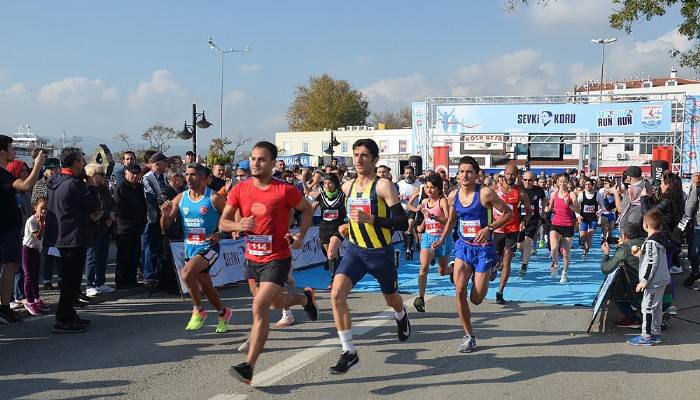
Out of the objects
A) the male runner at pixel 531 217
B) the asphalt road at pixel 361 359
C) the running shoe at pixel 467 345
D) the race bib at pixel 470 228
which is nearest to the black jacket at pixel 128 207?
the asphalt road at pixel 361 359

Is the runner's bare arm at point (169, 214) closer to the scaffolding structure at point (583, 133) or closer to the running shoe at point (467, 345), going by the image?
the running shoe at point (467, 345)

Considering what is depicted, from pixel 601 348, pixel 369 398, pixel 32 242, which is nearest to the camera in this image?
pixel 369 398

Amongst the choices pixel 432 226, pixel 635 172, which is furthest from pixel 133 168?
pixel 635 172

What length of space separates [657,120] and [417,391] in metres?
23.2

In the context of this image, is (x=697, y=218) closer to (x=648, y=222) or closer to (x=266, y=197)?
(x=648, y=222)

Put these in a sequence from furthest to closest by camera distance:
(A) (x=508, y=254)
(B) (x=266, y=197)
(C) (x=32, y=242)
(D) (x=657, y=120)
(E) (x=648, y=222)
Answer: (D) (x=657, y=120) → (A) (x=508, y=254) → (C) (x=32, y=242) → (E) (x=648, y=222) → (B) (x=266, y=197)

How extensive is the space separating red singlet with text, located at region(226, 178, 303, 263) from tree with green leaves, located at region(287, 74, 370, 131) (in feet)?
254

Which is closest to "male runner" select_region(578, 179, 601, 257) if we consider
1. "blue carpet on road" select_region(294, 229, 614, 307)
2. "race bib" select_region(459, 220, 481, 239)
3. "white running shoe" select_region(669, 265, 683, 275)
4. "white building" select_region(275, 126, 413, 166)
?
"blue carpet on road" select_region(294, 229, 614, 307)

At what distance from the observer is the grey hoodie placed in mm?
6730

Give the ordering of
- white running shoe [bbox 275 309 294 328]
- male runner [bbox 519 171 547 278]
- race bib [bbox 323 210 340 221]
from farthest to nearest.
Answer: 1. male runner [bbox 519 171 547 278]
2. race bib [bbox 323 210 340 221]
3. white running shoe [bbox 275 309 294 328]

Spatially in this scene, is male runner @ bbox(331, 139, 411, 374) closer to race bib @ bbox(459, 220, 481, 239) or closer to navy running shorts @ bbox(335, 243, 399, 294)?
navy running shorts @ bbox(335, 243, 399, 294)

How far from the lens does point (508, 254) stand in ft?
30.9

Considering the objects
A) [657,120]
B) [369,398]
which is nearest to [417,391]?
[369,398]

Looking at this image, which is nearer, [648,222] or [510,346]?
[510,346]
